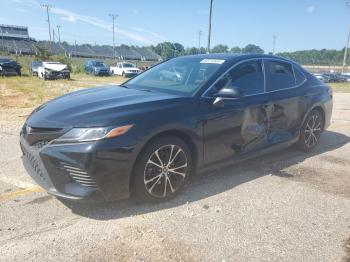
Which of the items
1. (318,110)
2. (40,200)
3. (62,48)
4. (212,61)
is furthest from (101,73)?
(62,48)

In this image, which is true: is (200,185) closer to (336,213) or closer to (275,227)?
(275,227)

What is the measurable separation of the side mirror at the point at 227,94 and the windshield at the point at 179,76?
10.2 inches

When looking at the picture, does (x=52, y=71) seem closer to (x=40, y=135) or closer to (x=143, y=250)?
(x=40, y=135)

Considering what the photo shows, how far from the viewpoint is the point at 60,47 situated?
82500mm

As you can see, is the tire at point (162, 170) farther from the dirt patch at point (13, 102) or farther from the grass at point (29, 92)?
the dirt patch at point (13, 102)

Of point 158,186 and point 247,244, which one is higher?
point 158,186

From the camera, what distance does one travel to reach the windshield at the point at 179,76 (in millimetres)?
4320

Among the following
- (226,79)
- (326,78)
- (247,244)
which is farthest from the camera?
(326,78)

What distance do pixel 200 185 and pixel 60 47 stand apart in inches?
3332

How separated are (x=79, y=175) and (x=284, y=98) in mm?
3133

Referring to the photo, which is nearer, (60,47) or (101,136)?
(101,136)

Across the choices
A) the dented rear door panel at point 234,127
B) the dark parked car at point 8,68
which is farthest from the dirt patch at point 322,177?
the dark parked car at point 8,68

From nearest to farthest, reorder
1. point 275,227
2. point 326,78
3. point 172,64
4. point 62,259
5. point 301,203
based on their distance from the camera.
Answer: point 62,259 → point 275,227 → point 301,203 → point 172,64 → point 326,78

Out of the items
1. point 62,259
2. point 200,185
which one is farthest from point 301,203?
point 62,259
